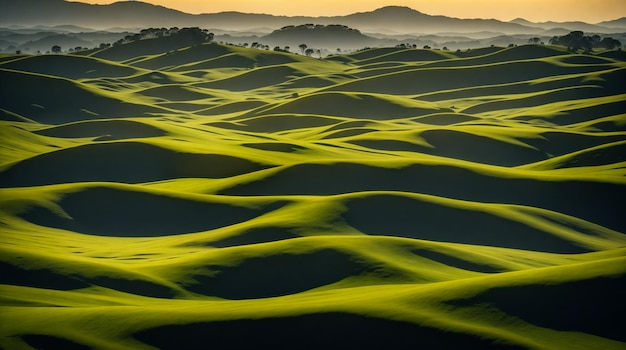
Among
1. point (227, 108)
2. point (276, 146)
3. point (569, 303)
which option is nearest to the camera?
point (569, 303)

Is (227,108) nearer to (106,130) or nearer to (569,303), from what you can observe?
(106,130)

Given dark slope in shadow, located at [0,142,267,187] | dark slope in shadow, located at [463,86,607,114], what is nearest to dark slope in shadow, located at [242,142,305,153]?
dark slope in shadow, located at [0,142,267,187]

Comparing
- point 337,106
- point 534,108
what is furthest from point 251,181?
point 534,108

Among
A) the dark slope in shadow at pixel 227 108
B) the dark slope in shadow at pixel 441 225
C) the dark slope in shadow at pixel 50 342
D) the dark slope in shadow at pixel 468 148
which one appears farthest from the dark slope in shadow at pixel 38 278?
the dark slope in shadow at pixel 227 108

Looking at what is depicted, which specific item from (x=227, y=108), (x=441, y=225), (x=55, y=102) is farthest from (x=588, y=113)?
(x=55, y=102)

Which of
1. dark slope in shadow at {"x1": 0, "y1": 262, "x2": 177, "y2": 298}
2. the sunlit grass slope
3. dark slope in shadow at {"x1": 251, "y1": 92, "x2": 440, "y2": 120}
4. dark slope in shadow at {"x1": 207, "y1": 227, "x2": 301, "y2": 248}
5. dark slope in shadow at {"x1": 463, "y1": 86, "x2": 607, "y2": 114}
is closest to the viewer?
the sunlit grass slope

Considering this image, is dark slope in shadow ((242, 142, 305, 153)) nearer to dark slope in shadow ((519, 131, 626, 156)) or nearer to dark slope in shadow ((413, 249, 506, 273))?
dark slope in shadow ((519, 131, 626, 156))

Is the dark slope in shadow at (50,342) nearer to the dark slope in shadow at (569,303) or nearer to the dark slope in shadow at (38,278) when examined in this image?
the dark slope in shadow at (38,278)
